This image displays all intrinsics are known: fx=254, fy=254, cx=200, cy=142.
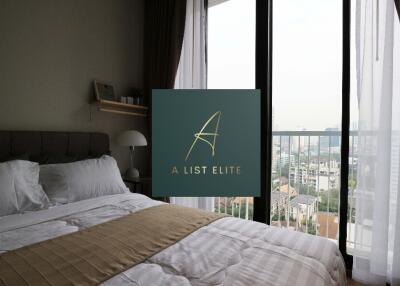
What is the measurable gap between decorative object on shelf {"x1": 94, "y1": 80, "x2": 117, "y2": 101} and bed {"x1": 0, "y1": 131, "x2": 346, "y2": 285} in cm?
128

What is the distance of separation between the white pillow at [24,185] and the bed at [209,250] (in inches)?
3.1

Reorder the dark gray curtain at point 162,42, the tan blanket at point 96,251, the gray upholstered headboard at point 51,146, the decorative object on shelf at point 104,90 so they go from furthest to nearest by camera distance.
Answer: the dark gray curtain at point 162,42, the decorative object on shelf at point 104,90, the gray upholstered headboard at point 51,146, the tan blanket at point 96,251

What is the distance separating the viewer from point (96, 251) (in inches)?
45.9

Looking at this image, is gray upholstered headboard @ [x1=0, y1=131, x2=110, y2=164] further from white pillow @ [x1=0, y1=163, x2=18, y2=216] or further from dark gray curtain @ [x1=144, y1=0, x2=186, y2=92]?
dark gray curtain @ [x1=144, y1=0, x2=186, y2=92]

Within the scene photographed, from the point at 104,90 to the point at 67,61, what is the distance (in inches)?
18.1

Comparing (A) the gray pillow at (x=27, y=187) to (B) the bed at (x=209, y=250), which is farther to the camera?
(A) the gray pillow at (x=27, y=187)

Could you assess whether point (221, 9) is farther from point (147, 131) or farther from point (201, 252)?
point (201, 252)

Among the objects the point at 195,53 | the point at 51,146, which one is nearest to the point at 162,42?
the point at 195,53

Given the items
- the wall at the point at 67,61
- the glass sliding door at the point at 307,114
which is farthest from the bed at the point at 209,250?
the glass sliding door at the point at 307,114

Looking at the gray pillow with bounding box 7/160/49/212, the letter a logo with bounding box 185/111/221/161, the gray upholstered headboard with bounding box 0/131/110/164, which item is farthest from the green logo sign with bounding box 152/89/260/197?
the gray pillow with bounding box 7/160/49/212

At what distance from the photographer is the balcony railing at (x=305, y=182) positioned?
2.86 metres

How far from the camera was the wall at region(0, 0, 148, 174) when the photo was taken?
88.5 inches

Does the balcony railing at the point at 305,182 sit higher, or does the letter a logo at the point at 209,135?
the letter a logo at the point at 209,135

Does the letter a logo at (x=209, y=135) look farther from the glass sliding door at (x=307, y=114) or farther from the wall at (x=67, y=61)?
the wall at (x=67, y=61)
